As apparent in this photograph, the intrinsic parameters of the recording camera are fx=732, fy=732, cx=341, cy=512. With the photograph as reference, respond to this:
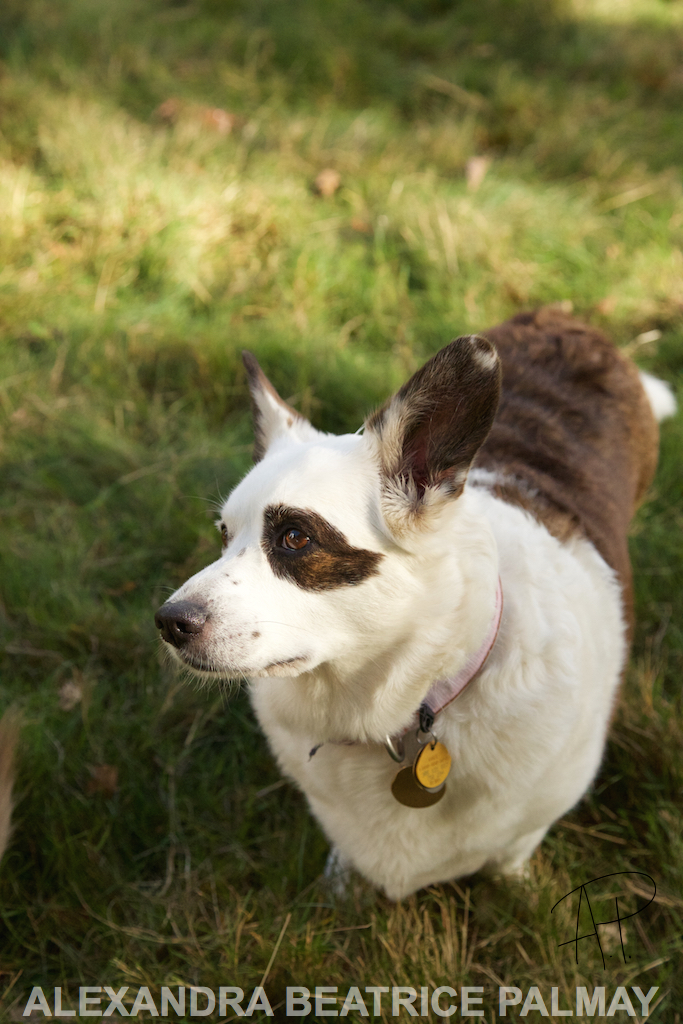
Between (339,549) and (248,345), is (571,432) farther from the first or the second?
(248,345)

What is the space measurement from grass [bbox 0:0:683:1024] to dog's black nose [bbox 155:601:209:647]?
829 millimetres

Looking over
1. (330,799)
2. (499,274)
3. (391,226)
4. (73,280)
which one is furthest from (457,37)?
(330,799)

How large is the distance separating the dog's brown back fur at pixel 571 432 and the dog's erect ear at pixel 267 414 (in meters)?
0.58

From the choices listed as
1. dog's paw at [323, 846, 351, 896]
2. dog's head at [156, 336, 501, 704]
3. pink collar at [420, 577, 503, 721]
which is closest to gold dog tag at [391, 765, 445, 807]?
pink collar at [420, 577, 503, 721]

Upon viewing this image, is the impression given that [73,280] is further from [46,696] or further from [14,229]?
[46,696]

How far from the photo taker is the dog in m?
1.51

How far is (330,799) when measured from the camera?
6.18ft

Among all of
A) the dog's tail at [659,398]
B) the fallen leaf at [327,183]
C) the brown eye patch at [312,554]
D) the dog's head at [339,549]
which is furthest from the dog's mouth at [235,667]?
the fallen leaf at [327,183]

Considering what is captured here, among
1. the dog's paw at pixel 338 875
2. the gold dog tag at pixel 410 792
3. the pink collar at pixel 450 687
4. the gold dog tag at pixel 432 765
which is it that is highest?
the pink collar at pixel 450 687

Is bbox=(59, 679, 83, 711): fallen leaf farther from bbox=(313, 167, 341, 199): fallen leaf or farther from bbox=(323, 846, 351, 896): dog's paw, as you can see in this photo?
bbox=(313, 167, 341, 199): fallen leaf

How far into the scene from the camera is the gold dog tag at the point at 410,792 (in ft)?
5.64

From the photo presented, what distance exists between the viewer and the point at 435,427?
153 cm
